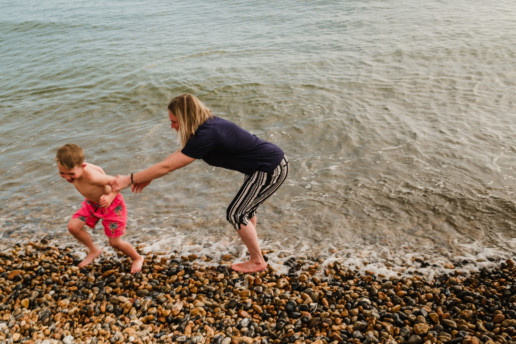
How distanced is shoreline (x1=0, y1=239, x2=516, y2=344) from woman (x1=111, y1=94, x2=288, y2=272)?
0.88 meters

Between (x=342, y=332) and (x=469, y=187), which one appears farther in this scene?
(x=469, y=187)

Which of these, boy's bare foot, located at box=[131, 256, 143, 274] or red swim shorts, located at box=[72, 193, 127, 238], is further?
boy's bare foot, located at box=[131, 256, 143, 274]

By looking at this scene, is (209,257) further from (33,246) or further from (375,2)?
(375,2)

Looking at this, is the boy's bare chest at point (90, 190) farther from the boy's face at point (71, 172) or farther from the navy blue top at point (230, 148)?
the navy blue top at point (230, 148)

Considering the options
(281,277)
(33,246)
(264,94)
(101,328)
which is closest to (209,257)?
(281,277)

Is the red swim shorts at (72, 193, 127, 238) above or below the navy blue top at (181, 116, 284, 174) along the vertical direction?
below

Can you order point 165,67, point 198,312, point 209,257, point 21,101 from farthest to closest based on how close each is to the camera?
point 165,67
point 21,101
point 209,257
point 198,312

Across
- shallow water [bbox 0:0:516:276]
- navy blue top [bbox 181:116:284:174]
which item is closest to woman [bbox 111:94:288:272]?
navy blue top [bbox 181:116:284:174]

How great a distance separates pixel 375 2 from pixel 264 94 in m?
18.1

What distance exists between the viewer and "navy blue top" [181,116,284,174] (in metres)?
4.34

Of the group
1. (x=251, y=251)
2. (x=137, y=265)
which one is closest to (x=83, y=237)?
(x=137, y=265)

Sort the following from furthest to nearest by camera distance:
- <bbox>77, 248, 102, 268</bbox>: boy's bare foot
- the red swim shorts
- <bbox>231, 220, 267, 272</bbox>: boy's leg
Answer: <bbox>77, 248, 102, 268</bbox>: boy's bare foot, the red swim shorts, <bbox>231, 220, 267, 272</bbox>: boy's leg

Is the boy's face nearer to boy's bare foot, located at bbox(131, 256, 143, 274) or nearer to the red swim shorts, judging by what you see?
the red swim shorts

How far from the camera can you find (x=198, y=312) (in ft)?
15.6
